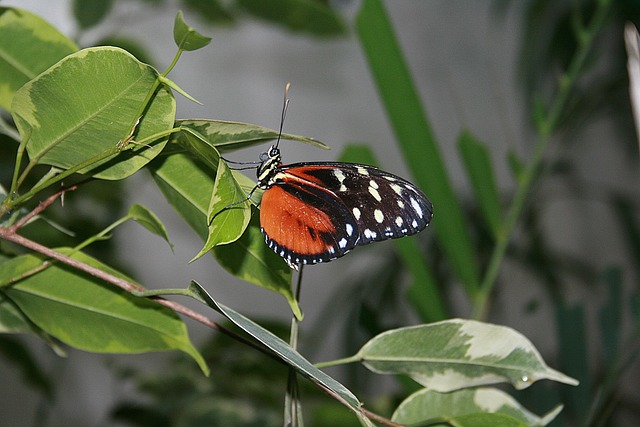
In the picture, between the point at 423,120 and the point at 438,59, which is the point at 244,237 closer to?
the point at 423,120

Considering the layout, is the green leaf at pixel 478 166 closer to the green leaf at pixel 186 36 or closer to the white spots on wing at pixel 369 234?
the white spots on wing at pixel 369 234

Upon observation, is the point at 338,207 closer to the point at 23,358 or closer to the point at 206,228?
the point at 206,228

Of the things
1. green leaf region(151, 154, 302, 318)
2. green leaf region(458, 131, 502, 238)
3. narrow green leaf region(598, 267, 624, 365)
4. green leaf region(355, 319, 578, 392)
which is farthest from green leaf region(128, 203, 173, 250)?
narrow green leaf region(598, 267, 624, 365)

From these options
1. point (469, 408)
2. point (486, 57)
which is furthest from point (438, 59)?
point (469, 408)

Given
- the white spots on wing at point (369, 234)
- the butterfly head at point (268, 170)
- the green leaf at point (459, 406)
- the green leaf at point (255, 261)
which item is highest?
the butterfly head at point (268, 170)

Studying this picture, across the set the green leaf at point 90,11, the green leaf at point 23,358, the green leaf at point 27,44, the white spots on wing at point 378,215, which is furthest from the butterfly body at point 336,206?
the green leaf at point 23,358

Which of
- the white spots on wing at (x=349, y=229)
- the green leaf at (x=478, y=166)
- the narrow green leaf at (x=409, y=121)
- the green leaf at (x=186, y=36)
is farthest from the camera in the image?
the green leaf at (x=478, y=166)

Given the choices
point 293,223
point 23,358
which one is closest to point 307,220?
point 293,223
